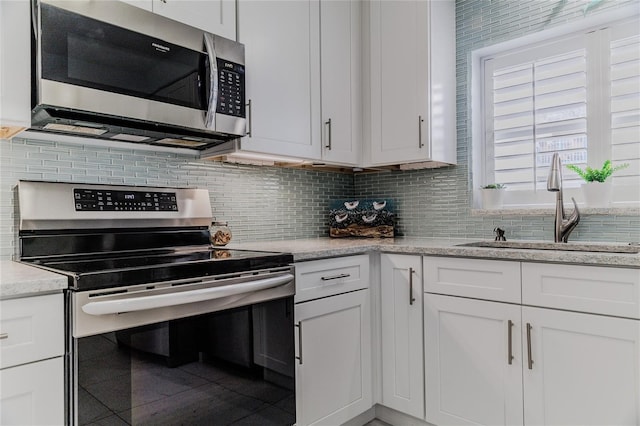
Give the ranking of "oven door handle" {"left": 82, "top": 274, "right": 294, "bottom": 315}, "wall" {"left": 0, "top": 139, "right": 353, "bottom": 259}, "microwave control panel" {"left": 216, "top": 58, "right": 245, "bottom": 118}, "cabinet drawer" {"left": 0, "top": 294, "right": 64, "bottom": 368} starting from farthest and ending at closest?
"microwave control panel" {"left": 216, "top": 58, "right": 245, "bottom": 118} → "wall" {"left": 0, "top": 139, "right": 353, "bottom": 259} → "oven door handle" {"left": 82, "top": 274, "right": 294, "bottom": 315} → "cabinet drawer" {"left": 0, "top": 294, "right": 64, "bottom": 368}

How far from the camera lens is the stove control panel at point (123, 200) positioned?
1.68m

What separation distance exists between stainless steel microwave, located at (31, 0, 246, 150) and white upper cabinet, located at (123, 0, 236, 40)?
6 centimetres

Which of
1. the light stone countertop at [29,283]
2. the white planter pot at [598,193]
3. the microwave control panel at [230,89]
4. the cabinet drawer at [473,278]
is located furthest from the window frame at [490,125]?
the light stone countertop at [29,283]

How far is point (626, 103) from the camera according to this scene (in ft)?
6.70

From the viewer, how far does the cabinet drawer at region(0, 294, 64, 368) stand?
103 cm

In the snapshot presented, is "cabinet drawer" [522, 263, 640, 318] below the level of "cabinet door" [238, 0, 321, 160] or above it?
below

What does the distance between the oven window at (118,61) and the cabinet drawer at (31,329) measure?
728mm

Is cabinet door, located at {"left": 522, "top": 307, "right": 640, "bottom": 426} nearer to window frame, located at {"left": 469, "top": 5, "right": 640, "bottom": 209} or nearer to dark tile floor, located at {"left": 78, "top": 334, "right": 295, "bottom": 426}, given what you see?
window frame, located at {"left": 469, "top": 5, "right": 640, "bottom": 209}

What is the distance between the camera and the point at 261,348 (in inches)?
62.7

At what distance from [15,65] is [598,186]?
2.33 meters

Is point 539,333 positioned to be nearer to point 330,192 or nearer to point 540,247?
point 540,247

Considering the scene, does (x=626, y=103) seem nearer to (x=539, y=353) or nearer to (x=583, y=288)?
(x=583, y=288)

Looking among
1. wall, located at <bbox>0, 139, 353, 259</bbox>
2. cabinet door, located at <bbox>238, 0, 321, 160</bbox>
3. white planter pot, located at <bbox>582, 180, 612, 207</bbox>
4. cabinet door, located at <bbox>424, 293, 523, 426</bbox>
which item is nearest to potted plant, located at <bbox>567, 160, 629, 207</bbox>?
white planter pot, located at <bbox>582, 180, 612, 207</bbox>

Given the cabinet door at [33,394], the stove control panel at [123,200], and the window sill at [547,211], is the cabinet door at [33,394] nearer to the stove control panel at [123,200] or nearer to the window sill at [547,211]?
the stove control panel at [123,200]
